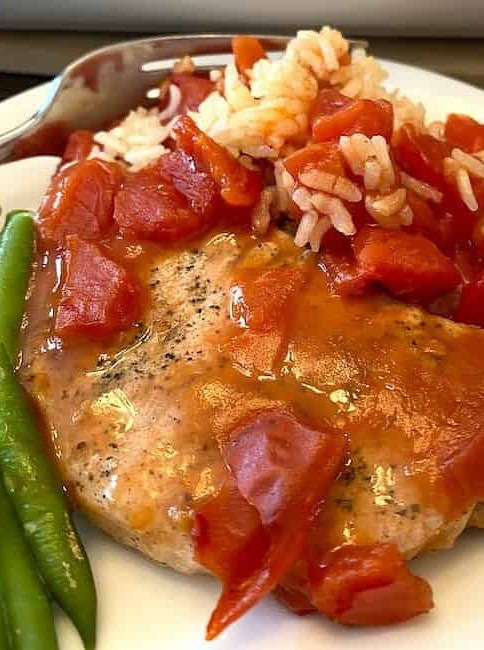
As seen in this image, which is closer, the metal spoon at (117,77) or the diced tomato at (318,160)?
the diced tomato at (318,160)

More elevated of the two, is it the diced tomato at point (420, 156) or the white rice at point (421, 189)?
the diced tomato at point (420, 156)

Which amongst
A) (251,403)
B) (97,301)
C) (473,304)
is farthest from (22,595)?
(473,304)

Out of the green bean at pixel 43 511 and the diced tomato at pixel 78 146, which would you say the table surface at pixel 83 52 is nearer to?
the diced tomato at pixel 78 146

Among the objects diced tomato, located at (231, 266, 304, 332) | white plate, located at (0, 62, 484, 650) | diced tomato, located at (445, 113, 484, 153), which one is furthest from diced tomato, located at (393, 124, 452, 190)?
white plate, located at (0, 62, 484, 650)

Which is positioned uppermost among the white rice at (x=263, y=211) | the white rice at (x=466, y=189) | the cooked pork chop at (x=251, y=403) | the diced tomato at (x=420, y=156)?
the diced tomato at (x=420, y=156)

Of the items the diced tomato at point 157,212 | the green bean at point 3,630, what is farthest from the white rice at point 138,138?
the green bean at point 3,630

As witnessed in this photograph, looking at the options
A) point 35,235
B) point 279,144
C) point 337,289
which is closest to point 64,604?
point 337,289
